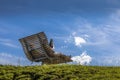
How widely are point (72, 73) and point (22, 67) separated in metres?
2.41

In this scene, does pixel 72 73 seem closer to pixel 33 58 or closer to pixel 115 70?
pixel 115 70

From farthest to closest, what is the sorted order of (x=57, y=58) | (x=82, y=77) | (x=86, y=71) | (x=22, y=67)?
(x=57, y=58)
(x=22, y=67)
(x=86, y=71)
(x=82, y=77)

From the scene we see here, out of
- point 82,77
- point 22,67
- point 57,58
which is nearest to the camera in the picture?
point 82,77

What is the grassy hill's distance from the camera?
14.0 m

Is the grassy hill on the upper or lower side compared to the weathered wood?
lower

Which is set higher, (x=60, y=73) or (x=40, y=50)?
(x=40, y=50)

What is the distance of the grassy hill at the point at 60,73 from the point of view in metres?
14.0

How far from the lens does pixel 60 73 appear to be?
1441 centimetres

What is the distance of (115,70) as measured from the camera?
14969 millimetres

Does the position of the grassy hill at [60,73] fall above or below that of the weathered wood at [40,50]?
below

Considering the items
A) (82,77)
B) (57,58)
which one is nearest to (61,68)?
(82,77)

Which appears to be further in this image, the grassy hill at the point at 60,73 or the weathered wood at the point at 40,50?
the weathered wood at the point at 40,50

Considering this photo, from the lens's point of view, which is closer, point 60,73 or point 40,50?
point 60,73

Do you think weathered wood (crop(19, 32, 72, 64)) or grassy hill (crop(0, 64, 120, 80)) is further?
weathered wood (crop(19, 32, 72, 64))
